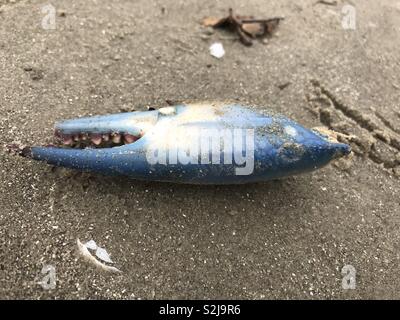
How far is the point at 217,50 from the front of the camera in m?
2.62

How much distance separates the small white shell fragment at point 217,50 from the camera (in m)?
2.60

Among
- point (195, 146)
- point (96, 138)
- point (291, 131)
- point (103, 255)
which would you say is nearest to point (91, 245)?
point (103, 255)

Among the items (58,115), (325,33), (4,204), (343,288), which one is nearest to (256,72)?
(325,33)

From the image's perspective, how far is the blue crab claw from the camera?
1.72 metres

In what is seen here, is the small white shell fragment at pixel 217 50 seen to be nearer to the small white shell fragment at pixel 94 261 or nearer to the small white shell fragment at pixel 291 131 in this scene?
the small white shell fragment at pixel 291 131

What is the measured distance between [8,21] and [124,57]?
0.60 m

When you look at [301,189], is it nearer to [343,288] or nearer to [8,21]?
[343,288]

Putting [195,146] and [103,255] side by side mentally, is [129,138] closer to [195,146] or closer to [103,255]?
[195,146]

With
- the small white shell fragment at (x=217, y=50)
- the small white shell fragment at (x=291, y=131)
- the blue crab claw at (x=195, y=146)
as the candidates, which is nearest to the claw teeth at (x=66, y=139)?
the blue crab claw at (x=195, y=146)

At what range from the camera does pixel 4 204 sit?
5.95ft

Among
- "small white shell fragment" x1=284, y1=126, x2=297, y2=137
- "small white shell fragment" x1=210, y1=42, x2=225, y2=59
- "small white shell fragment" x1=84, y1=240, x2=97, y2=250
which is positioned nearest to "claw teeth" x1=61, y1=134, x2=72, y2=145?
"small white shell fragment" x1=84, y1=240, x2=97, y2=250

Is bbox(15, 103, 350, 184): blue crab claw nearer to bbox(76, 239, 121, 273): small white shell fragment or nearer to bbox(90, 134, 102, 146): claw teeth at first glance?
bbox(90, 134, 102, 146): claw teeth

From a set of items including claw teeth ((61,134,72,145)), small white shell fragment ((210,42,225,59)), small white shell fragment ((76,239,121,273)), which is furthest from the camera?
small white shell fragment ((210,42,225,59))

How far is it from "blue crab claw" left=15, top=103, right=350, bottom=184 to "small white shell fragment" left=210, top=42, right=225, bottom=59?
32.0 inches
